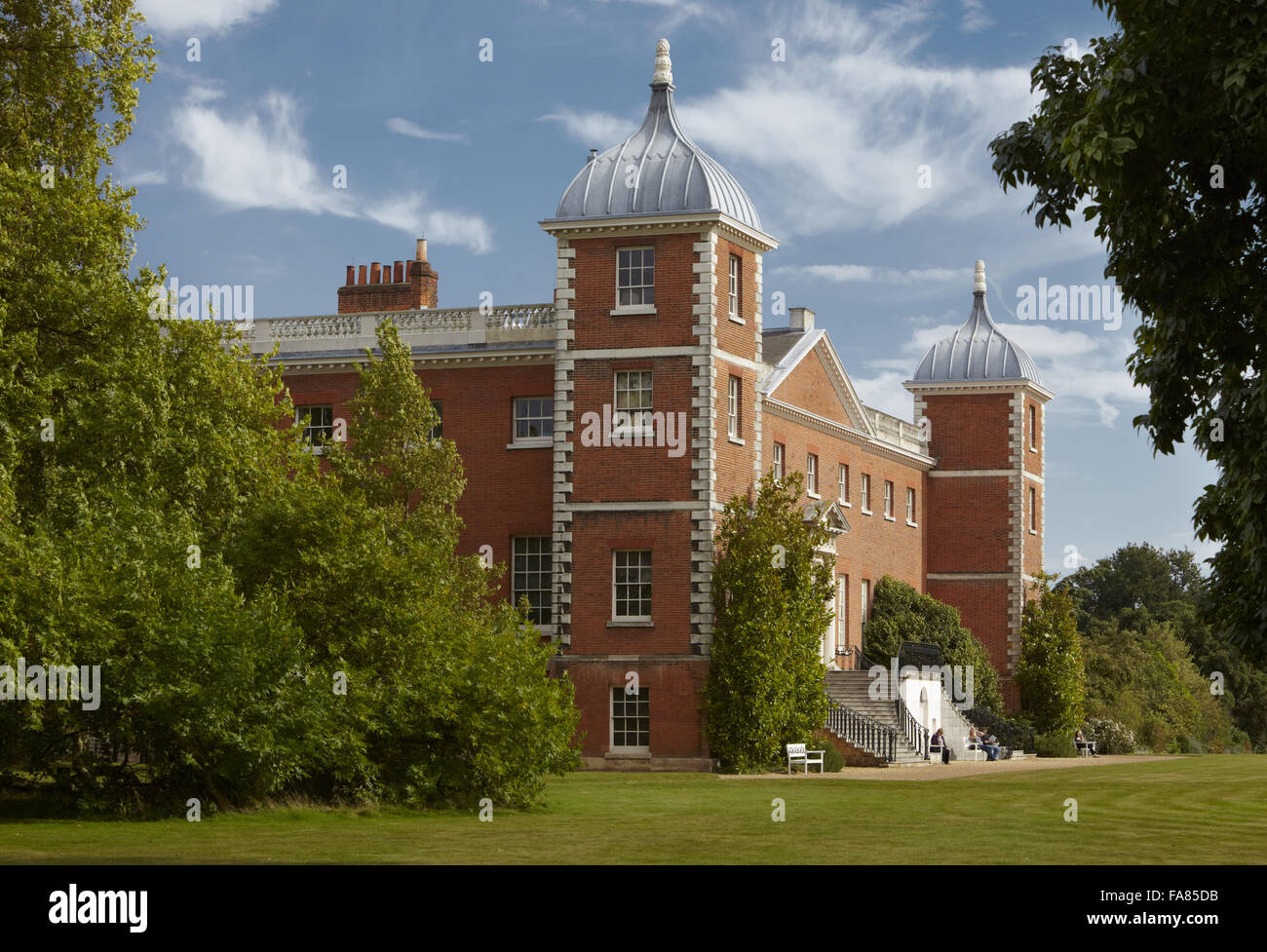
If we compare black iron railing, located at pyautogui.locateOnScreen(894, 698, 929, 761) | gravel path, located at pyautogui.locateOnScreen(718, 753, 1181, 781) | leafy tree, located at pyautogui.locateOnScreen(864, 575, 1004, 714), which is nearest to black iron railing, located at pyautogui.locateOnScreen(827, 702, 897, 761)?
gravel path, located at pyautogui.locateOnScreen(718, 753, 1181, 781)

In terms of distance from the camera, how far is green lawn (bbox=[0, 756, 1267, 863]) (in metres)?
16.9

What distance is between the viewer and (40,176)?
25188 millimetres

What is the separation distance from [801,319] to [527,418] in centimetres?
1287

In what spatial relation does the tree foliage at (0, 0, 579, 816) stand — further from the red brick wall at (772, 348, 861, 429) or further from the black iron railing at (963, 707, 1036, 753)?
the black iron railing at (963, 707, 1036, 753)

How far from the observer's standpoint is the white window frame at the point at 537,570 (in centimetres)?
4178

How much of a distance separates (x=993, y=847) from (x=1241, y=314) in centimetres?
627

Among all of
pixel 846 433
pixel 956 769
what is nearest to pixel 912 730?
pixel 956 769

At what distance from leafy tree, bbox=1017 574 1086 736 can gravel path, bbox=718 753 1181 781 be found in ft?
8.78

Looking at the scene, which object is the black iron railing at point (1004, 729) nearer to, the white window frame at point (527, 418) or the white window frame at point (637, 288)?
the white window frame at point (527, 418)

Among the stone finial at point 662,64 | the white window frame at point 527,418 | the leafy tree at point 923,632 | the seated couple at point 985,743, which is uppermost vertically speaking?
the stone finial at point 662,64

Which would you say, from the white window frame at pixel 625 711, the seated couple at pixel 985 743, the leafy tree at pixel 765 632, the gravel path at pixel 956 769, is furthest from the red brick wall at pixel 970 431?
the white window frame at pixel 625 711

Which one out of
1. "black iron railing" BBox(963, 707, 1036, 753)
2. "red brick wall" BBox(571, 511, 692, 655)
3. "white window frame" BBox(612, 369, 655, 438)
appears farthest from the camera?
"black iron railing" BBox(963, 707, 1036, 753)

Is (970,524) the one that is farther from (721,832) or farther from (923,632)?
(721,832)

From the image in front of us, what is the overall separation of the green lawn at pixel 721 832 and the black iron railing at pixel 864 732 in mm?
11761
